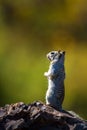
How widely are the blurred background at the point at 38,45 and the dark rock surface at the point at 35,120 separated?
23.5 ft

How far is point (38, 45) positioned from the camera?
13352 millimetres

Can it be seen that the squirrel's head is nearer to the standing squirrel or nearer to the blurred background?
the standing squirrel

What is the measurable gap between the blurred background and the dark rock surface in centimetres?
718

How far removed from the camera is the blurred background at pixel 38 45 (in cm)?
1268

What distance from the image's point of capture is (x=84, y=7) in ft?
44.1

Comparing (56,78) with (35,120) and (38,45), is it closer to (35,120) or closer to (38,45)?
(35,120)

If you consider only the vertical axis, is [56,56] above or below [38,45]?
below

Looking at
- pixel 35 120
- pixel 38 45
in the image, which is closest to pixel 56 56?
pixel 35 120

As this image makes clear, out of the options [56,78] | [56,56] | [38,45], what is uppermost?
[38,45]

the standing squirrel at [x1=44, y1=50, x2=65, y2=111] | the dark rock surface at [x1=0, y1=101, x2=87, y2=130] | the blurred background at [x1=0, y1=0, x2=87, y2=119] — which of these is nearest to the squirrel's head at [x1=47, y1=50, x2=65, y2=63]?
the standing squirrel at [x1=44, y1=50, x2=65, y2=111]

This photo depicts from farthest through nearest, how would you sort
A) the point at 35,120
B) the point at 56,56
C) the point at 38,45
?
the point at 38,45
the point at 56,56
the point at 35,120

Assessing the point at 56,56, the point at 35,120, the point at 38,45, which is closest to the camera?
the point at 35,120

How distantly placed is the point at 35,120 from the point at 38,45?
8.65 meters

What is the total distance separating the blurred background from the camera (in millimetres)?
12680
